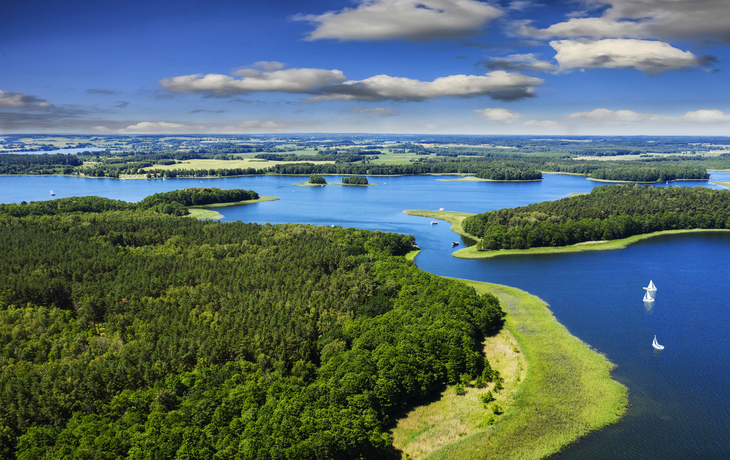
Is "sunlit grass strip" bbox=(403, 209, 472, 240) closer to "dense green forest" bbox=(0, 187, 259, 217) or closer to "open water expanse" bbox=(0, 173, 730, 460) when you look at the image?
"open water expanse" bbox=(0, 173, 730, 460)

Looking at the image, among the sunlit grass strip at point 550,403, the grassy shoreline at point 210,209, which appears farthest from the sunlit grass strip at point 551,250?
the grassy shoreline at point 210,209

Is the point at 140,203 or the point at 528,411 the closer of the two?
the point at 528,411

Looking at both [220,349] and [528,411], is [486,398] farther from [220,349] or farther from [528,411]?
[220,349]

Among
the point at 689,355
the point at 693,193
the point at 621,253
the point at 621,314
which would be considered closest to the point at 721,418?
the point at 689,355

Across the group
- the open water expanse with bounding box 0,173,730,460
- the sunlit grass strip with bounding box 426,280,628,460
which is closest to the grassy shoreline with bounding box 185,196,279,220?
the open water expanse with bounding box 0,173,730,460

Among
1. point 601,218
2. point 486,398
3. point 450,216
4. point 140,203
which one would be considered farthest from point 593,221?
point 140,203
